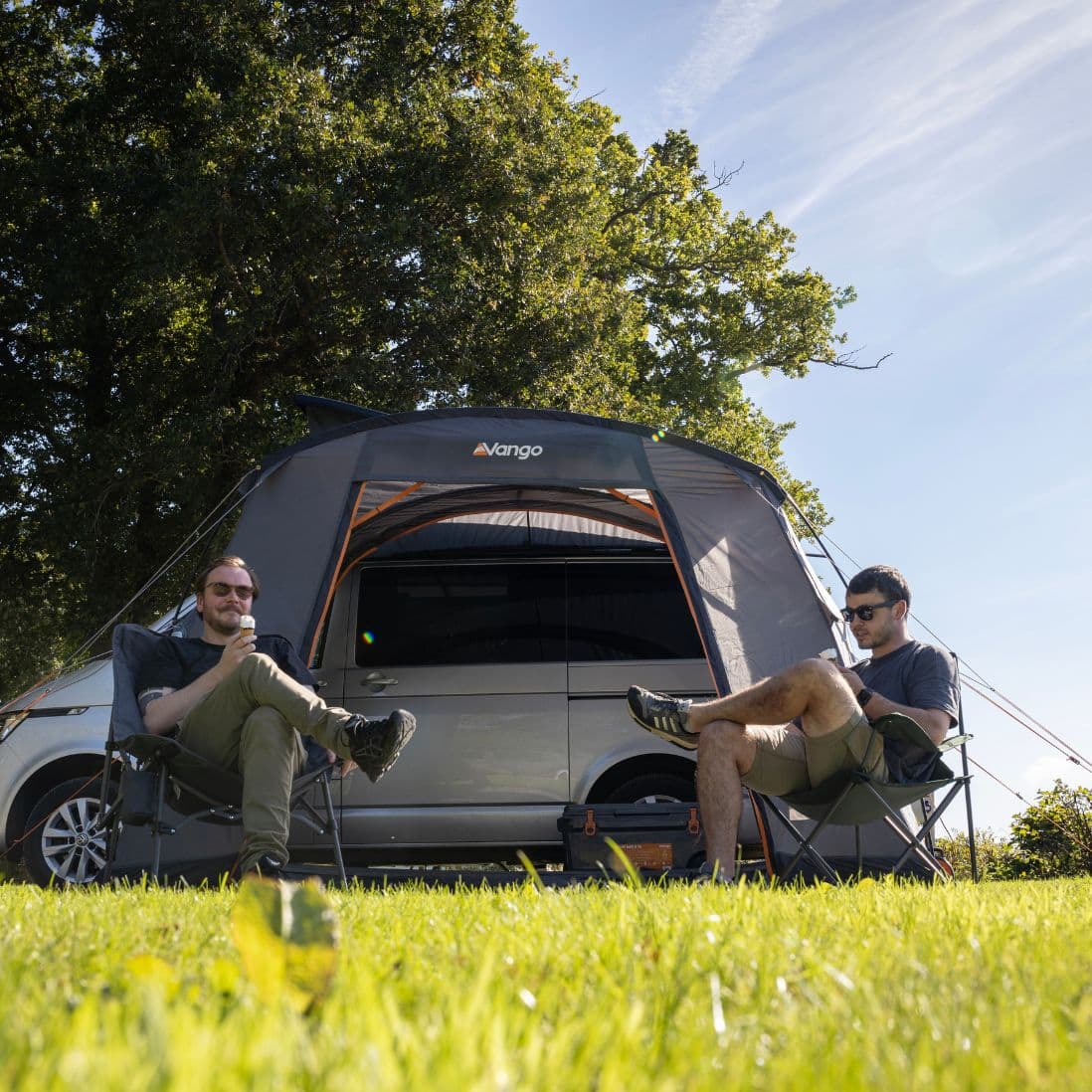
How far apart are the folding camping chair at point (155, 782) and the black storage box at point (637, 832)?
1408 millimetres

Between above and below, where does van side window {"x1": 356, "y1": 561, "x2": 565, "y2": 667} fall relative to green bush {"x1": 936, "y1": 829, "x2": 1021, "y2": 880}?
above

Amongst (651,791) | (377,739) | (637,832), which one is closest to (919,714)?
(637,832)

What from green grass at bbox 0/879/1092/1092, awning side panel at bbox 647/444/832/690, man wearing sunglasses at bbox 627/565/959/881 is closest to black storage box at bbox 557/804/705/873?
awning side panel at bbox 647/444/832/690

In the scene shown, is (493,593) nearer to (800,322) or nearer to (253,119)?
(253,119)

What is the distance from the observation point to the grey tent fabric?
556 centimetres

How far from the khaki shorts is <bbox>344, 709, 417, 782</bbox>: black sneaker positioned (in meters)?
1.36

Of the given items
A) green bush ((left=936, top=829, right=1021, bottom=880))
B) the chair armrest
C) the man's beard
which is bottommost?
green bush ((left=936, top=829, right=1021, bottom=880))

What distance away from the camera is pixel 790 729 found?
4.62m

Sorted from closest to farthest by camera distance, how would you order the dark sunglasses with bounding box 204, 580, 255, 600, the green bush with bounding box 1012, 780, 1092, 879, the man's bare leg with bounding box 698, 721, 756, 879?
the man's bare leg with bounding box 698, 721, 756, 879 < the dark sunglasses with bounding box 204, 580, 255, 600 < the green bush with bounding box 1012, 780, 1092, 879

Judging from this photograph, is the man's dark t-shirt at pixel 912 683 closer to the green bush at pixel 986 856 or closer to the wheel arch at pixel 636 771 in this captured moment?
the wheel arch at pixel 636 771

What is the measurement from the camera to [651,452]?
5785mm

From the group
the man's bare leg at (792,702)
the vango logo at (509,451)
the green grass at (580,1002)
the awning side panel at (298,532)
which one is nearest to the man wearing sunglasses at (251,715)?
the awning side panel at (298,532)

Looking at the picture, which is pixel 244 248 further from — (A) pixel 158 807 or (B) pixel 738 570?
(A) pixel 158 807

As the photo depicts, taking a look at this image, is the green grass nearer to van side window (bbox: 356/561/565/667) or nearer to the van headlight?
van side window (bbox: 356/561/565/667)
